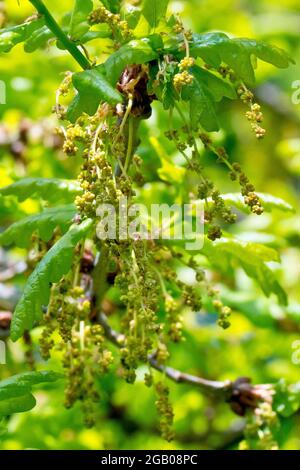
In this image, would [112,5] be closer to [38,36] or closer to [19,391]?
[38,36]

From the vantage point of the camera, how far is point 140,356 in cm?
207

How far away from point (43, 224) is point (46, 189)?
0.21 metres

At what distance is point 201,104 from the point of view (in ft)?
6.44

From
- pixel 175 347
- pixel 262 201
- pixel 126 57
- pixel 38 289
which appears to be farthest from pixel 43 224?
pixel 175 347

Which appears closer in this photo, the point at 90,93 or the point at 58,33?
the point at 90,93

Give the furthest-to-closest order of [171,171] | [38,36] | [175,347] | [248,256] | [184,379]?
[175,347]
[171,171]
[184,379]
[248,256]
[38,36]

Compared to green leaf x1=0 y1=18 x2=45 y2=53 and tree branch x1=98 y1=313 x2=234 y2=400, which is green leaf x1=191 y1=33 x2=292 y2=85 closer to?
green leaf x1=0 y1=18 x2=45 y2=53

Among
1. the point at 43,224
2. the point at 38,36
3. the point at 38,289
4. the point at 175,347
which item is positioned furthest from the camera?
the point at 175,347

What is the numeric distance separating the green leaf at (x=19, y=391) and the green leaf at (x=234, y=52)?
0.89 metres

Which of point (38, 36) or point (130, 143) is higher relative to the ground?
point (38, 36)

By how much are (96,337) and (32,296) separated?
23cm

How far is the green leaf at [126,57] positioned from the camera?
75.8 inches

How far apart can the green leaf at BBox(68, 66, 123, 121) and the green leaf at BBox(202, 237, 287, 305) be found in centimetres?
70

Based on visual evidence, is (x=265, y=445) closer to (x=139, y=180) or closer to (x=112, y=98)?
(x=139, y=180)
